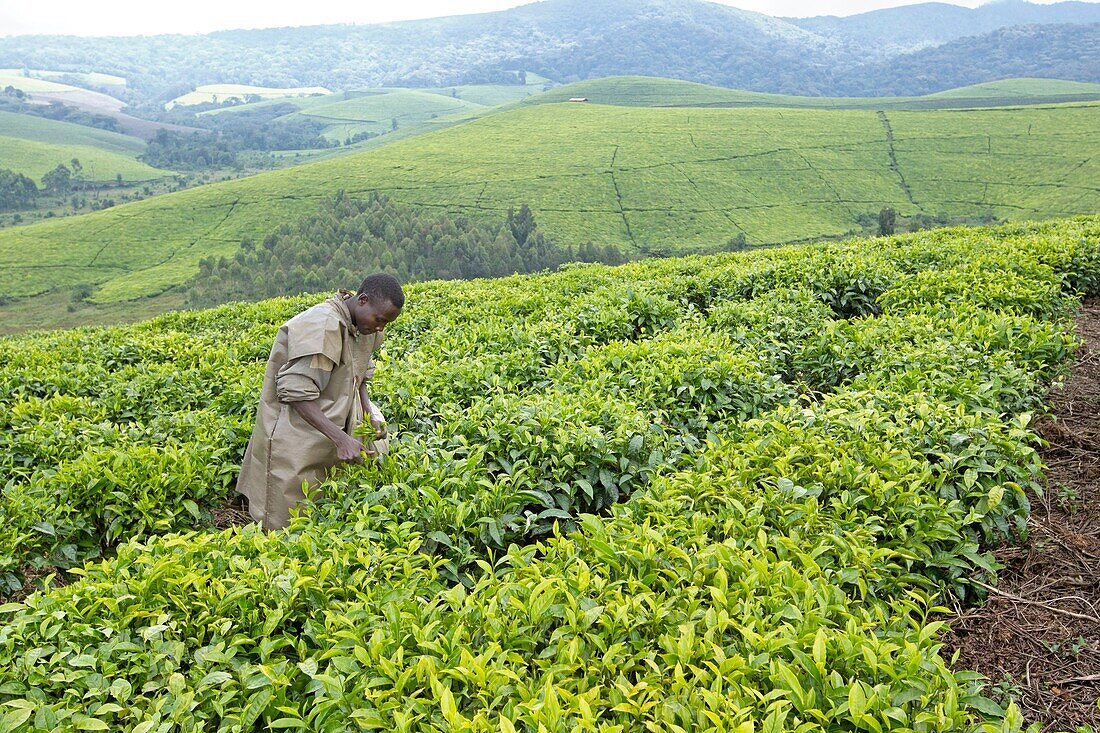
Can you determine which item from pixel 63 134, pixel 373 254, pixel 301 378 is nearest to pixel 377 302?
pixel 301 378

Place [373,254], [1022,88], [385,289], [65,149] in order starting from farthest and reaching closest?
[1022,88], [65,149], [373,254], [385,289]

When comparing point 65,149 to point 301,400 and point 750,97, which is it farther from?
point 301,400

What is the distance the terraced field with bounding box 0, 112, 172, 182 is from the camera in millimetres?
121125

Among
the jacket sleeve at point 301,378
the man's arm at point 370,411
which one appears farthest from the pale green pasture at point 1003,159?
the jacket sleeve at point 301,378

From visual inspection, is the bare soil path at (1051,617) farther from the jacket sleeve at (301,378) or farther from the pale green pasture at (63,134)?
the pale green pasture at (63,134)

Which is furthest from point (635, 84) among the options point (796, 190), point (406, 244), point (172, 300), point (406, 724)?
point (406, 724)

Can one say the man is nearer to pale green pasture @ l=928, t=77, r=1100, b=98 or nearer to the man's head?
the man's head

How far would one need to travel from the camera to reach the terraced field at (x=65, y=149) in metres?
121

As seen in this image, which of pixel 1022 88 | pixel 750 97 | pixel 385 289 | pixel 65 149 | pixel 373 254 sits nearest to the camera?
pixel 385 289

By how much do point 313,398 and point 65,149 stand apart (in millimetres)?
155996

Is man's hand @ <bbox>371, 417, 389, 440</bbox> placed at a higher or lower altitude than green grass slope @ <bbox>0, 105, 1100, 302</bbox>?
A: higher

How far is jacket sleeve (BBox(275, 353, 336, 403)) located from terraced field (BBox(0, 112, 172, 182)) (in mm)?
135731

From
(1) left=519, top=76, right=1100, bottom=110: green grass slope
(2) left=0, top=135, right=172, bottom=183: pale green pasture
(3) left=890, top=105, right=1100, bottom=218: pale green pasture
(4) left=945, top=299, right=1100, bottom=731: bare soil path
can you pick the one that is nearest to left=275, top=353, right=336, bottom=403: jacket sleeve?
(4) left=945, top=299, right=1100, bottom=731: bare soil path

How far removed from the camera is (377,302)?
505cm
